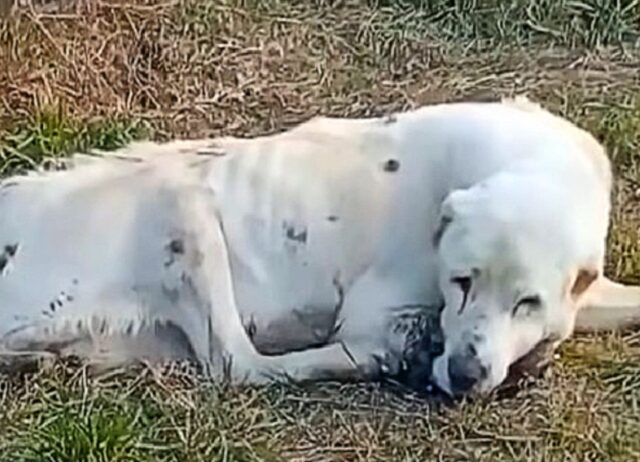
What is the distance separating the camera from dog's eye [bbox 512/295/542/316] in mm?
4477

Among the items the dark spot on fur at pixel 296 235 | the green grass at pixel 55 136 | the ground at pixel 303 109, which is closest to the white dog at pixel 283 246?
the dark spot on fur at pixel 296 235

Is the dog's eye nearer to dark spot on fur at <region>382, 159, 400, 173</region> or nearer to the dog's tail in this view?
the dog's tail

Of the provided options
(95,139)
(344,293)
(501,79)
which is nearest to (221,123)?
(95,139)

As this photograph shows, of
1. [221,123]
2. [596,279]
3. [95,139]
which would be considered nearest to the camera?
[596,279]

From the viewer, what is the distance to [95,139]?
5.89 meters

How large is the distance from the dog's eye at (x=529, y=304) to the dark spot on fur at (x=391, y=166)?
0.61m

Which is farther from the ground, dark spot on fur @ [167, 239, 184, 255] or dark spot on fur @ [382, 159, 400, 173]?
dark spot on fur @ [382, 159, 400, 173]

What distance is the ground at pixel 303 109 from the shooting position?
446 cm

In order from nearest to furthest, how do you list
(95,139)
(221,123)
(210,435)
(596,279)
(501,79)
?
(210,435) < (596,279) < (95,139) < (221,123) < (501,79)

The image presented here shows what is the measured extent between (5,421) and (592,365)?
1.47 metres

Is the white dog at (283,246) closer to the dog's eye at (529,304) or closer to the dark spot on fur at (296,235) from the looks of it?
the dark spot on fur at (296,235)

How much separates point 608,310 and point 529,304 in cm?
56

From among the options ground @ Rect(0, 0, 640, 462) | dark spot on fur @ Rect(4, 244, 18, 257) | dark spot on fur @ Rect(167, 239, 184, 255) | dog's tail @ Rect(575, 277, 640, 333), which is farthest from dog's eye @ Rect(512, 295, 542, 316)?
dark spot on fur @ Rect(4, 244, 18, 257)

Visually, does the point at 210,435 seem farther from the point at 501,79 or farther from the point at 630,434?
the point at 501,79
